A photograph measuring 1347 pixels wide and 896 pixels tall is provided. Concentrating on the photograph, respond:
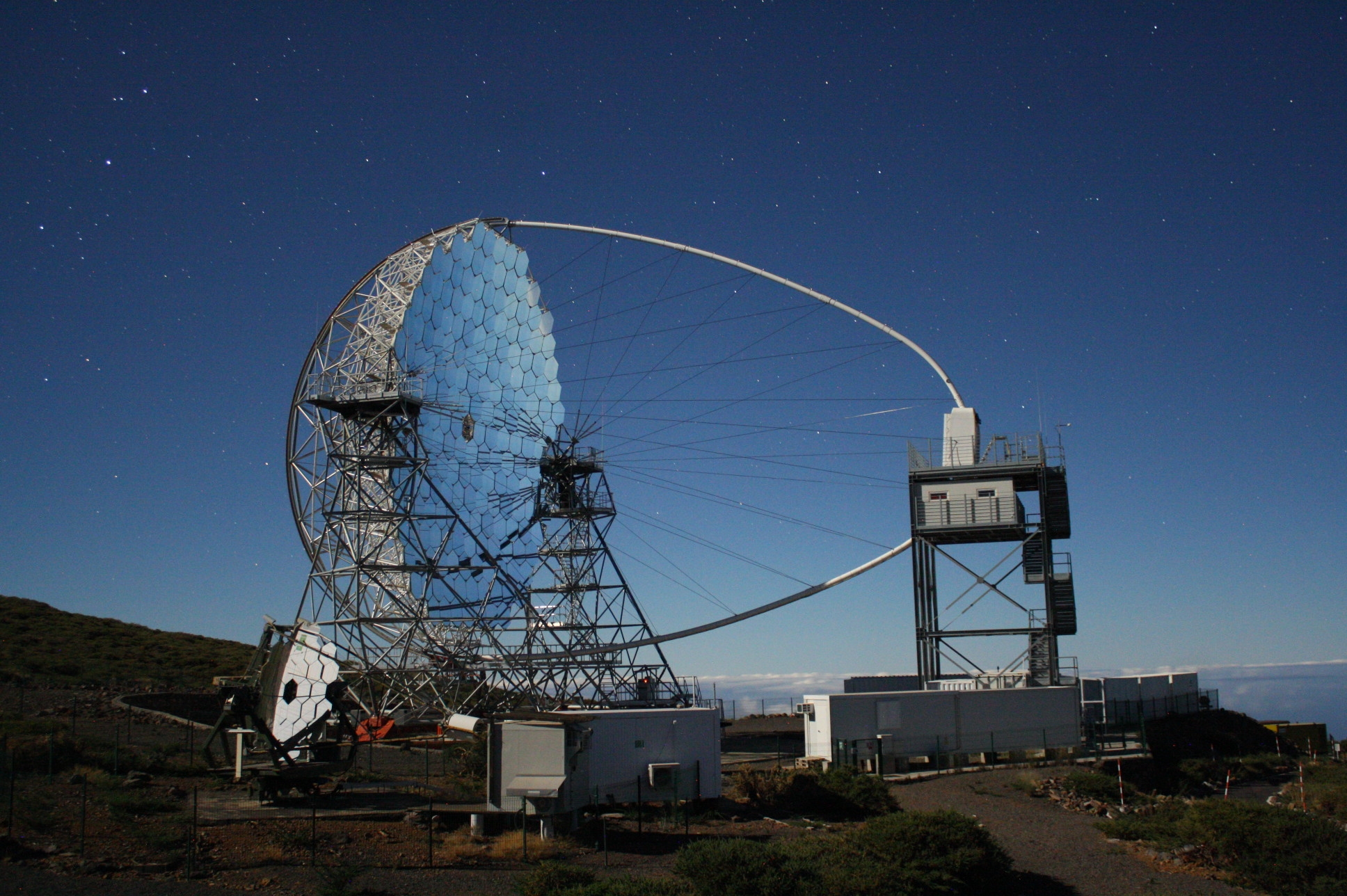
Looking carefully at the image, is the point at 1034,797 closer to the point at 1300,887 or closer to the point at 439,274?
the point at 1300,887

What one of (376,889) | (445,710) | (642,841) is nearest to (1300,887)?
(642,841)

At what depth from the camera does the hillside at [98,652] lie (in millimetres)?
42312

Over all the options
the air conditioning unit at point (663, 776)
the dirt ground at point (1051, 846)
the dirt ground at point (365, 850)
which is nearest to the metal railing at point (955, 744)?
the dirt ground at point (1051, 846)

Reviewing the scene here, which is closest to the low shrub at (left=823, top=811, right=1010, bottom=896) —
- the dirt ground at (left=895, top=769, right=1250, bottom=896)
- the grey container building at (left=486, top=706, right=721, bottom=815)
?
the dirt ground at (left=895, top=769, right=1250, bottom=896)

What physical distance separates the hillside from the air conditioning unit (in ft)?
90.9

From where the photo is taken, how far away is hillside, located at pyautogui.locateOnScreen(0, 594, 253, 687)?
4231cm

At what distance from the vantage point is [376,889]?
15.1 metres

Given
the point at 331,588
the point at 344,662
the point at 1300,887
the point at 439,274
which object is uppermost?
the point at 439,274

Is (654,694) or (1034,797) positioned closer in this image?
(1034,797)

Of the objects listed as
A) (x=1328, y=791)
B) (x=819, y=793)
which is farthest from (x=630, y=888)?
(x=1328, y=791)

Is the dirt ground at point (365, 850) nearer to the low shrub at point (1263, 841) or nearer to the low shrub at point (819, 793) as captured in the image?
the low shrub at point (1263, 841)

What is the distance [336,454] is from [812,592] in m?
15.4

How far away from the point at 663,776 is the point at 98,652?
37.9m

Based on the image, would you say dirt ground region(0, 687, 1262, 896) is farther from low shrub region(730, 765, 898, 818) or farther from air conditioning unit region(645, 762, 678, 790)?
air conditioning unit region(645, 762, 678, 790)
